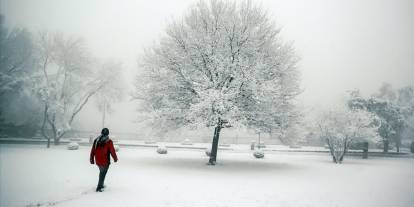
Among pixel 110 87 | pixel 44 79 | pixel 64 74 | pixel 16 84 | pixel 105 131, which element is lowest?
pixel 105 131

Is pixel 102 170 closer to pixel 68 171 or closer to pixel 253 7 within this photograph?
pixel 68 171

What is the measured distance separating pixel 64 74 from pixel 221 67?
102ft

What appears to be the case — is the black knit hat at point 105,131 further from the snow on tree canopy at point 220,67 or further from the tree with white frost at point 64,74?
the tree with white frost at point 64,74

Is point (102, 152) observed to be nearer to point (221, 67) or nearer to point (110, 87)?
point (221, 67)

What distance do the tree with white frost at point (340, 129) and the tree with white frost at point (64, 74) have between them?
31.1 meters

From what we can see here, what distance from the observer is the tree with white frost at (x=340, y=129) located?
30844 mm

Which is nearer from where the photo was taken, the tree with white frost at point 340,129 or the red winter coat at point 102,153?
the red winter coat at point 102,153

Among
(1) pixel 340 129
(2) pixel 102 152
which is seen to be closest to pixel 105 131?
(2) pixel 102 152

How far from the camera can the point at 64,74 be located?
4244cm

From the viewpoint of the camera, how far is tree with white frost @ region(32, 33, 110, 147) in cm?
3950

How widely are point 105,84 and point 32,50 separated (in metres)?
11.1

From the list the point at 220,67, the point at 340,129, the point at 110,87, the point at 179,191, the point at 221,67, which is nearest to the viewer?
the point at 179,191

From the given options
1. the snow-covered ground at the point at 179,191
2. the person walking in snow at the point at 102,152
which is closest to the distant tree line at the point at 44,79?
the snow-covered ground at the point at 179,191

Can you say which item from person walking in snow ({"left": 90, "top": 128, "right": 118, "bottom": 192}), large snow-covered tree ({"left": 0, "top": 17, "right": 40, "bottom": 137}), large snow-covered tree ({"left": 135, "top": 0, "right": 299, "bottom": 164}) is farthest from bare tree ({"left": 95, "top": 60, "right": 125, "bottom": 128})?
person walking in snow ({"left": 90, "top": 128, "right": 118, "bottom": 192})
